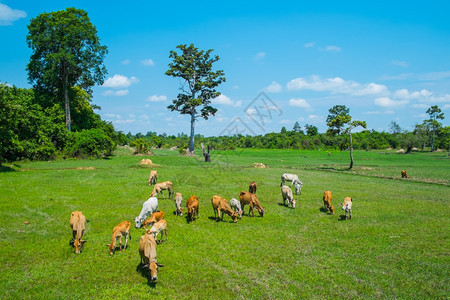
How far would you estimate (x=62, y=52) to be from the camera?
126 ft

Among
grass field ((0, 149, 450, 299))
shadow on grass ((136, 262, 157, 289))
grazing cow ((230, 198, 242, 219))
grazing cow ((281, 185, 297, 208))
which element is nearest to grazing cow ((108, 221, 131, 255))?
grass field ((0, 149, 450, 299))

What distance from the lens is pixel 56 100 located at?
1657 inches

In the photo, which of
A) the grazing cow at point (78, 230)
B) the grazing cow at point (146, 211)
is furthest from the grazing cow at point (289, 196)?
the grazing cow at point (78, 230)

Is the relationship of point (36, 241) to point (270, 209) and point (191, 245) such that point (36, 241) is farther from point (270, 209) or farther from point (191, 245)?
point (270, 209)

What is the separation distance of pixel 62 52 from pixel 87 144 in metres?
13.7

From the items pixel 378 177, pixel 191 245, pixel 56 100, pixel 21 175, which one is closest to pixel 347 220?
pixel 191 245

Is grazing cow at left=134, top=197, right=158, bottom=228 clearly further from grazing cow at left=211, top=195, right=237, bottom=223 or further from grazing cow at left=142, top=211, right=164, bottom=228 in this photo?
grazing cow at left=211, top=195, right=237, bottom=223

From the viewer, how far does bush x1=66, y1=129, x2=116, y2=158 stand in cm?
3884

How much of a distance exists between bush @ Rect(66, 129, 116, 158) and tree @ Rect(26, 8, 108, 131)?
310cm

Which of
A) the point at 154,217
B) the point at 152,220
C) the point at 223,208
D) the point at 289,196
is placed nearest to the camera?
the point at 152,220

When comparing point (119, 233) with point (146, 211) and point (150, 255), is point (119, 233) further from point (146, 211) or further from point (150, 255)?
point (146, 211)

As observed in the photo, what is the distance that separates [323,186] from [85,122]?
138 feet

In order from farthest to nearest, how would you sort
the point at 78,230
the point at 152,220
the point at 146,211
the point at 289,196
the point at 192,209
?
1. the point at 289,196
2. the point at 192,209
3. the point at 146,211
4. the point at 152,220
5. the point at 78,230

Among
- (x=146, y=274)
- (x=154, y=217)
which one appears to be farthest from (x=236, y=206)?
(x=146, y=274)
